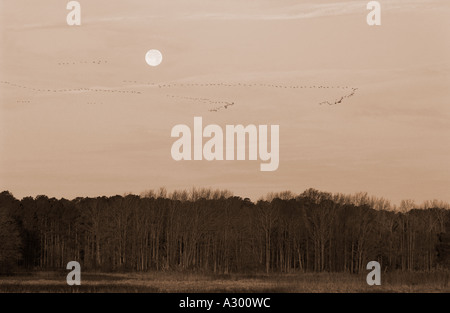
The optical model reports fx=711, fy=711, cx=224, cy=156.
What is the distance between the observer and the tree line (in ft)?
314

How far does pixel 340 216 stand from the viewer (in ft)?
338

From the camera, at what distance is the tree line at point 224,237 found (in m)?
95.8

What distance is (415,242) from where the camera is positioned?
9850 cm

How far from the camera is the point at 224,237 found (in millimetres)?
101375

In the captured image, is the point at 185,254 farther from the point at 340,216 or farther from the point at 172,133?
the point at 172,133
